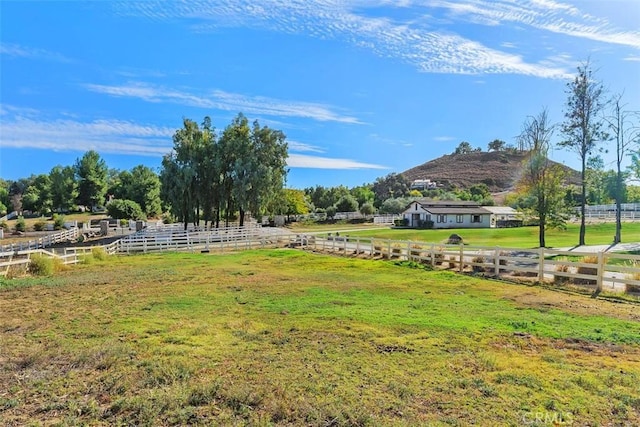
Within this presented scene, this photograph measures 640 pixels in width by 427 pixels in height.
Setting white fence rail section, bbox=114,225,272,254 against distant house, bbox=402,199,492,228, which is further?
distant house, bbox=402,199,492,228

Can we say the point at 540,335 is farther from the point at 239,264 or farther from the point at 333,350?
the point at 239,264

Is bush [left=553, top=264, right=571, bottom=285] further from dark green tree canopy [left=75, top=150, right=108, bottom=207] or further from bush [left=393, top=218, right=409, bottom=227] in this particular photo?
dark green tree canopy [left=75, top=150, right=108, bottom=207]

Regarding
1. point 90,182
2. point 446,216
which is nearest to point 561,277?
point 446,216

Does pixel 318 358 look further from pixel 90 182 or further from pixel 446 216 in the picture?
pixel 90 182

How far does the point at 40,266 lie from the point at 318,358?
15068 millimetres

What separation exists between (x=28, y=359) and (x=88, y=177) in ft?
293

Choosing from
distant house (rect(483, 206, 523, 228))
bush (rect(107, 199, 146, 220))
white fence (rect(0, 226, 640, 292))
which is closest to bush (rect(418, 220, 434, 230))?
distant house (rect(483, 206, 523, 228))

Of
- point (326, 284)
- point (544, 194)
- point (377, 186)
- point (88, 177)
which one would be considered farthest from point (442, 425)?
point (377, 186)

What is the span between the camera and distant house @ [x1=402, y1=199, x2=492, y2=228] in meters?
54.9

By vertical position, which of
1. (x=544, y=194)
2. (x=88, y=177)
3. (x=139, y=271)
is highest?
(x=88, y=177)

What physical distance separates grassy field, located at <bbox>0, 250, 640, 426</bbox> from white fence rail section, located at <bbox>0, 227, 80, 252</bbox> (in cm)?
2079

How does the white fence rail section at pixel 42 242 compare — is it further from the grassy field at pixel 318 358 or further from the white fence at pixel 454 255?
the grassy field at pixel 318 358

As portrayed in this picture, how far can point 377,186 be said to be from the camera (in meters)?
130

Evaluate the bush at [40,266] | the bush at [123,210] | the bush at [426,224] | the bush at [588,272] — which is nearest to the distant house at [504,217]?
the bush at [426,224]
